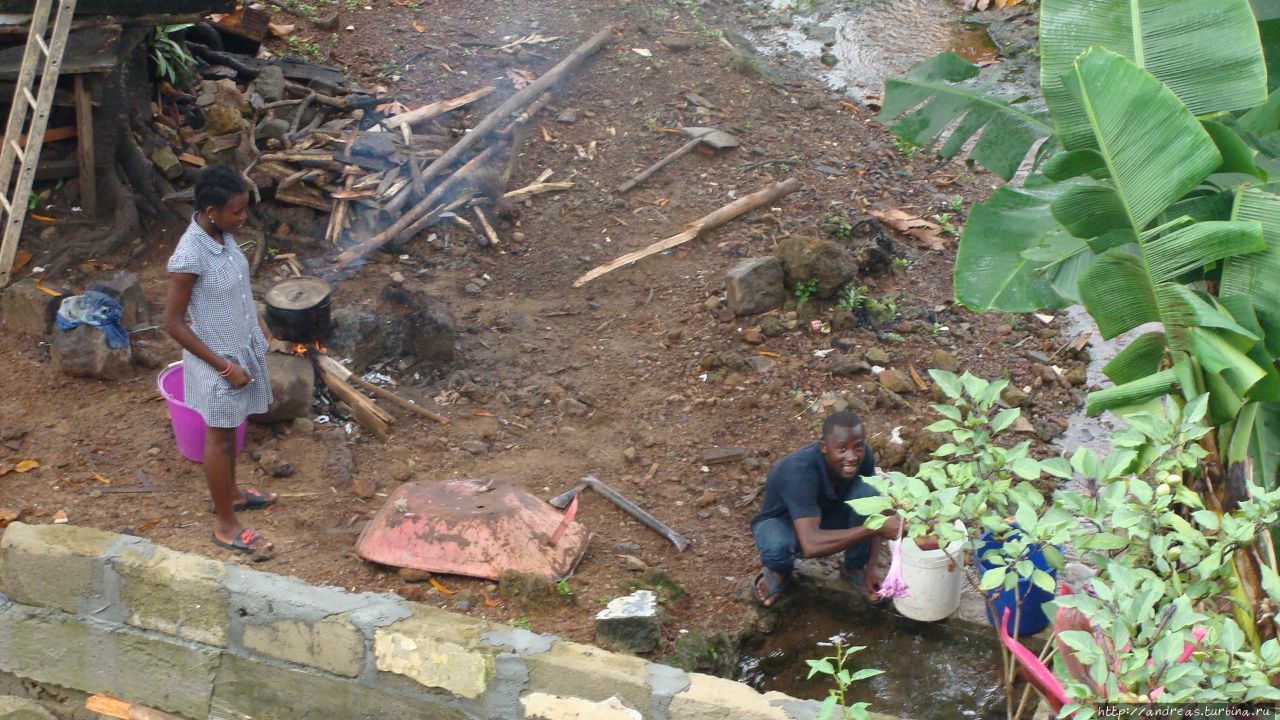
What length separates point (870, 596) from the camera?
5211mm

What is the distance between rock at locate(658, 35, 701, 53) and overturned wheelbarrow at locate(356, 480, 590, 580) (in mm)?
6757

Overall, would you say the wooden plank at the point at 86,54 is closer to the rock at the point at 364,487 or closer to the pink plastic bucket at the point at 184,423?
the pink plastic bucket at the point at 184,423

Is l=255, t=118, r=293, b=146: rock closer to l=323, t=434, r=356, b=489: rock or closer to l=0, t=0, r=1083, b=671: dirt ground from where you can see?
l=0, t=0, r=1083, b=671: dirt ground

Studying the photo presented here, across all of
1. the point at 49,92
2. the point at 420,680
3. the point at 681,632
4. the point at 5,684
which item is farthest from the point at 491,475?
the point at 49,92

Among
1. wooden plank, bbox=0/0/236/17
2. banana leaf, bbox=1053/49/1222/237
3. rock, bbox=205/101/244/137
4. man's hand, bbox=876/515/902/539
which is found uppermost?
banana leaf, bbox=1053/49/1222/237

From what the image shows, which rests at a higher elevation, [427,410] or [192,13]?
[192,13]

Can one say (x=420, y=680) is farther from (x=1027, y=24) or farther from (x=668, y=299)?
(x=1027, y=24)

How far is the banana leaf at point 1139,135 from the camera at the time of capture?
380cm

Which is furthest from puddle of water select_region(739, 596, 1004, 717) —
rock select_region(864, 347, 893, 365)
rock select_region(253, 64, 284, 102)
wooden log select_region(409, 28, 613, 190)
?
rock select_region(253, 64, 284, 102)

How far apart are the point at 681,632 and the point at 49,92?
183 inches

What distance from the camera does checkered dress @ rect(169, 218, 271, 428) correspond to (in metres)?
4.73

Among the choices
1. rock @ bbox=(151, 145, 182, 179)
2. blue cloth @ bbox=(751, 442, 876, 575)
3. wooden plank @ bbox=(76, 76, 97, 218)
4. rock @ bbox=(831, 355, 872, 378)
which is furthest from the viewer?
rock @ bbox=(151, 145, 182, 179)

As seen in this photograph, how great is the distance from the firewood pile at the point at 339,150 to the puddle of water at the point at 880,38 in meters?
3.88

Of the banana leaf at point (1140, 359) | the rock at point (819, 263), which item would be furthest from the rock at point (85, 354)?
the banana leaf at point (1140, 359)
